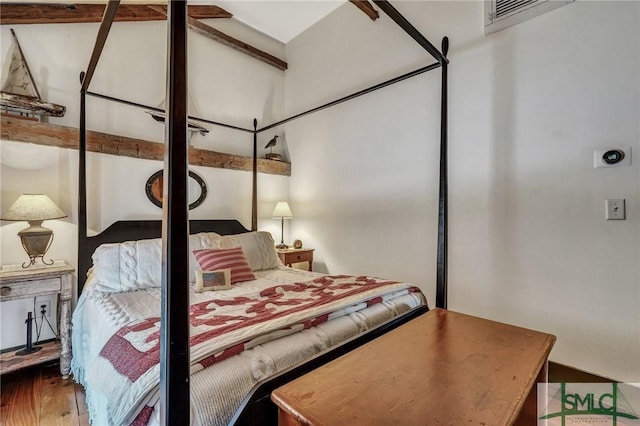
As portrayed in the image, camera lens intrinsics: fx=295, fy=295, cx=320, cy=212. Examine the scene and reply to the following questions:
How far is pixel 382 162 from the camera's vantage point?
2.94 metres

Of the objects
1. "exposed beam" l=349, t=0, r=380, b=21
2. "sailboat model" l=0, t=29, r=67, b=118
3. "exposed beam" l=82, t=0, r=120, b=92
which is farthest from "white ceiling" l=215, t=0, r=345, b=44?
"exposed beam" l=82, t=0, r=120, b=92

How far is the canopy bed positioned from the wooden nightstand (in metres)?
0.16

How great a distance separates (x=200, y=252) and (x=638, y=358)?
109 inches

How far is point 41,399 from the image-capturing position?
1.72 meters

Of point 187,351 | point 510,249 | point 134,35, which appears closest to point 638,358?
point 510,249

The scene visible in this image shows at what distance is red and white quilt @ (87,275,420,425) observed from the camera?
887 mm

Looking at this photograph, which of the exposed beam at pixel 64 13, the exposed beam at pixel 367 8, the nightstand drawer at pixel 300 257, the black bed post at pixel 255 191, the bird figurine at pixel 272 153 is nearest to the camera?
the exposed beam at pixel 64 13

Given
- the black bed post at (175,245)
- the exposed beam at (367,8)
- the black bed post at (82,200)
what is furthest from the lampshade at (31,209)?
the exposed beam at (367,8)

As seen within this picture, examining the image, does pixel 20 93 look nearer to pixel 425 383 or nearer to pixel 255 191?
pixel 255 191

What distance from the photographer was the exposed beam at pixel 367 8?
2.90 metres

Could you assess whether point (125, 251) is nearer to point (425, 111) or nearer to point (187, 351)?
point (187, 351)

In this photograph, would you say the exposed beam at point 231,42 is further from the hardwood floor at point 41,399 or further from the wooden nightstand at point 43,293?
the hardwood floor at point 41,399

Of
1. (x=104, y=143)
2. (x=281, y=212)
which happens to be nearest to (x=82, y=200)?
(x=104, y=143)

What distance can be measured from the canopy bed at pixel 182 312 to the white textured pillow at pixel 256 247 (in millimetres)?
13
